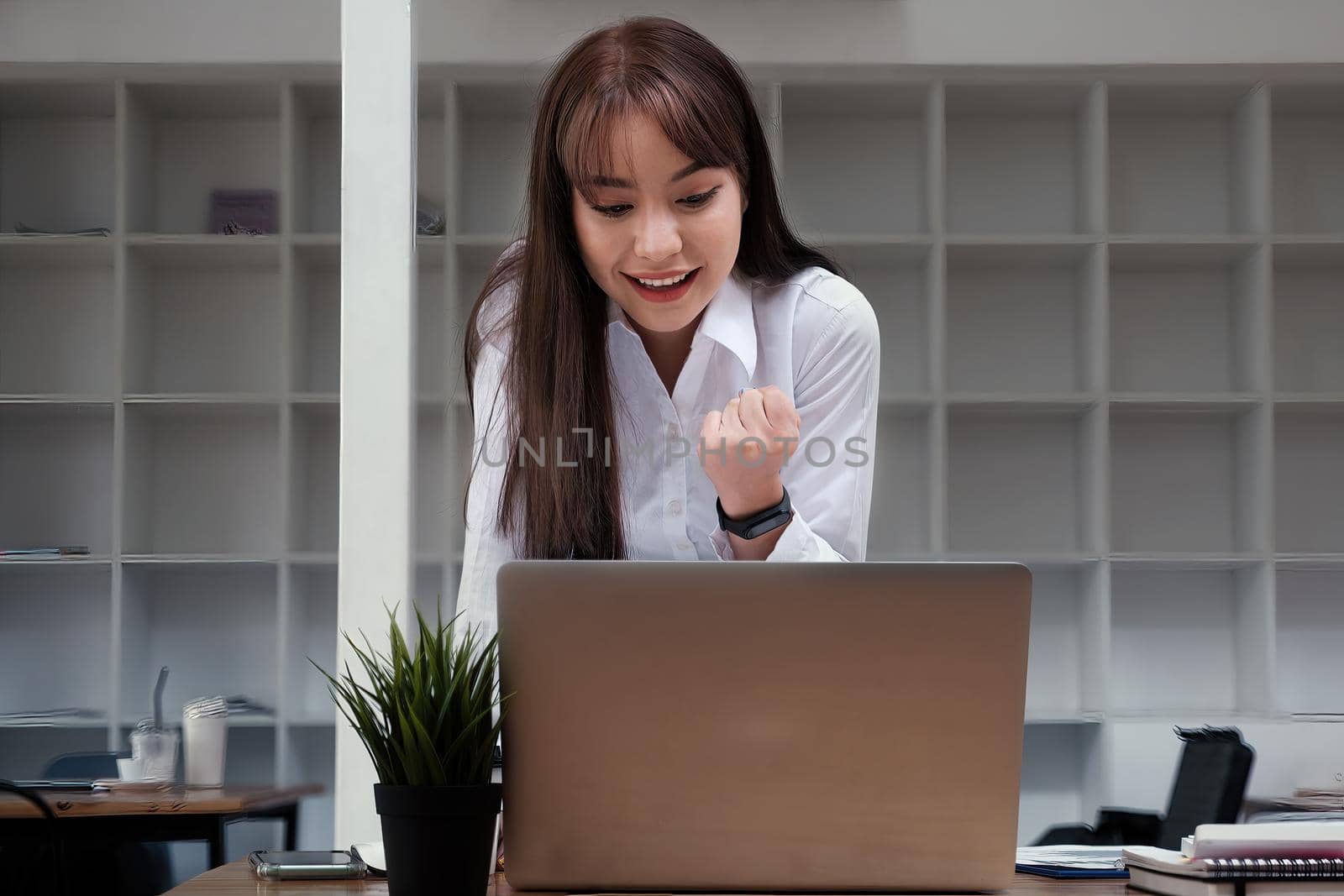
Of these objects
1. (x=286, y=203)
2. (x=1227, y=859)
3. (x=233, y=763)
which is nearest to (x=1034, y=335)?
(x=286, y=203)

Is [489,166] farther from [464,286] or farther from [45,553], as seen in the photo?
[45,553]

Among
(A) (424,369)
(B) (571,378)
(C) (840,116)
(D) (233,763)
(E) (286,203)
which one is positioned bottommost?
(D) (233,763)

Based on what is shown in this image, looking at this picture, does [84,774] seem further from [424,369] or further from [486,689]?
[486,689]

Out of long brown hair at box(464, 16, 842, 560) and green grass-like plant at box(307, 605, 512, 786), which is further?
long brown hair at box(464, 16, 842, 560)

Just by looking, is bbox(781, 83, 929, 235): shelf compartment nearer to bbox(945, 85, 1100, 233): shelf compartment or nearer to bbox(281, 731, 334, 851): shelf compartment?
bbox(945, 85, 1100, 233): shelf compartment

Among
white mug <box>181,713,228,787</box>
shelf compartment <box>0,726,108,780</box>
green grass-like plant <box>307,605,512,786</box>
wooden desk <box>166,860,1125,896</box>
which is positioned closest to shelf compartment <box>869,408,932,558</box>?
white mug <box>181,713,228,787</box>

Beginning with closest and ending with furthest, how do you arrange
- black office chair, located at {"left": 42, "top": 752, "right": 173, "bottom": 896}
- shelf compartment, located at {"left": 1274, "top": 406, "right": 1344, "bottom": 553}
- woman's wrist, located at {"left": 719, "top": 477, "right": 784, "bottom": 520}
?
woman's wrist, located at {"left": 719, "top": 477, "right": 784, "bottom": 520}, black office chair, located at {"left": 42, "top": 752, "right": 173, "bottom": 896}, shelf compartment, located at {"left": 1274, "top": 406, "right": 1344, "bottom": 553}

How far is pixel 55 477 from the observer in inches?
161

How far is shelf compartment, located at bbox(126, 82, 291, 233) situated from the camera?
4.11m

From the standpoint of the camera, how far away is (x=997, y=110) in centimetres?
418

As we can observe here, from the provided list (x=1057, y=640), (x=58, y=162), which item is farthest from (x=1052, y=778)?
(x=58, y=162)

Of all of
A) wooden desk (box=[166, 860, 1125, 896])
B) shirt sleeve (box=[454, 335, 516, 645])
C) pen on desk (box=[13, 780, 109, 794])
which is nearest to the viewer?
wooden desk (box=[166, 860, 1125, 896])

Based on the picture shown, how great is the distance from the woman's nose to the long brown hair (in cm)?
8

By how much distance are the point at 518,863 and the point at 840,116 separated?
12.0 feet
